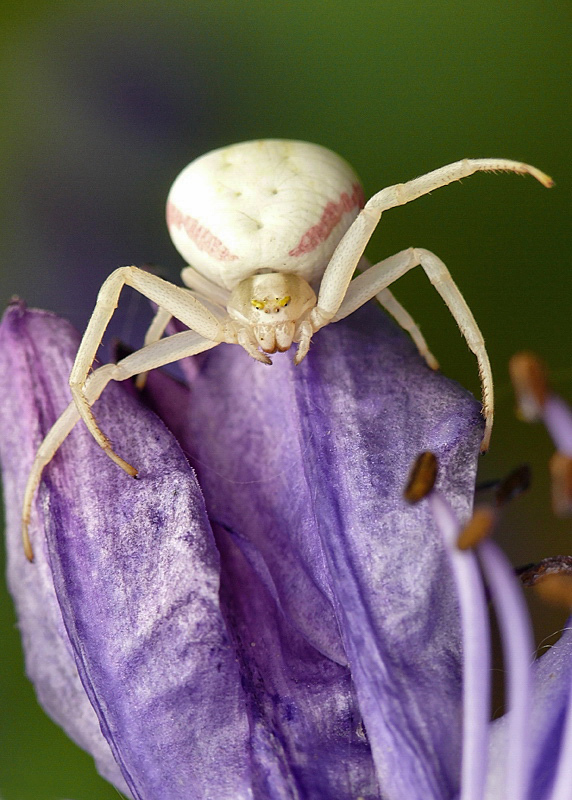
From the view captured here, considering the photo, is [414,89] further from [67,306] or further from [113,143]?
[67,306]

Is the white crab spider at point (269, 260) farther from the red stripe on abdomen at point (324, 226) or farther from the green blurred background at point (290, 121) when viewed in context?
the green blurred background at point (290, 121)

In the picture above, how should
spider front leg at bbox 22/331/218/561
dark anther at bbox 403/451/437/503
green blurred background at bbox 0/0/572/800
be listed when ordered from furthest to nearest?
green blurred background at bbox 0/0/572/800
spider front leg at bbox 22/331/218/561
dark anther at bbox 403/451/437/503

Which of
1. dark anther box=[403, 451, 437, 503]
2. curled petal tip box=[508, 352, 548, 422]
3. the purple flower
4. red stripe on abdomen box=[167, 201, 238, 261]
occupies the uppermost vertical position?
red stripe on abdomen box=[167, 201, 238, 261]

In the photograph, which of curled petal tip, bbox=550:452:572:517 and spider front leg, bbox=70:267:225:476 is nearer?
curled petal tip, bbox=550:452:572:517

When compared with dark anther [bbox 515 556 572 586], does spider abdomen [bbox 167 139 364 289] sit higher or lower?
higher

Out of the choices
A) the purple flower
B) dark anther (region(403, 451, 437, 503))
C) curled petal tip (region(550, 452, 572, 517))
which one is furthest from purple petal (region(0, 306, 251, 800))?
curled petal tip (region(550, 452, 572, 517))

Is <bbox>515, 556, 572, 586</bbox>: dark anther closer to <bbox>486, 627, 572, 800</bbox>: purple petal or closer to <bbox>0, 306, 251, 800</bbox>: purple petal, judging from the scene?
<bbox>486, 627, 572, 800</bbox>: purple petal

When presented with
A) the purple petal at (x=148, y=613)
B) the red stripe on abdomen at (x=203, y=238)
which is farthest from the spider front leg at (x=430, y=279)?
the purple petal at (x=148, y=613)
